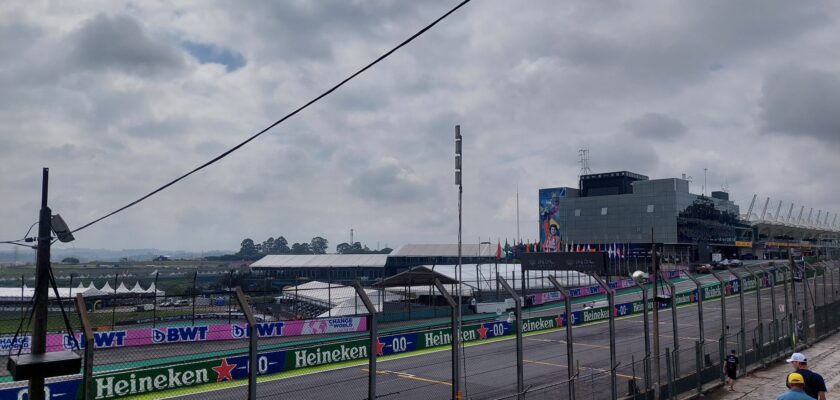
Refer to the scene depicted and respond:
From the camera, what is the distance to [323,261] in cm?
10369

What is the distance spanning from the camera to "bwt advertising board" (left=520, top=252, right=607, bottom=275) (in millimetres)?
45875

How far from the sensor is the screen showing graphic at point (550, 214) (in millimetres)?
146250

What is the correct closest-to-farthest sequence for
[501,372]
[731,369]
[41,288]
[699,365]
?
1. [41,288]
2. [699,365]
3. [731,369]
4. [501,372]

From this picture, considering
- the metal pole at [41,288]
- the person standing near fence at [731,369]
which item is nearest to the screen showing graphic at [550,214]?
the person standing near fence at [731,369]

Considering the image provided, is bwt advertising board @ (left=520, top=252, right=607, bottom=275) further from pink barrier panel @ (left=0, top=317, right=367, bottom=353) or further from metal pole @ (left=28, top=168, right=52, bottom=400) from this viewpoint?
metal pole @ (left=28, top=168, right=52, bottom=400)

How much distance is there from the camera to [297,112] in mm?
8578

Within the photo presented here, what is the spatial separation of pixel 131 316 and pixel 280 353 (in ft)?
135

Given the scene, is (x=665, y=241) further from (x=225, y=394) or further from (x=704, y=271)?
(x=225, y=394)

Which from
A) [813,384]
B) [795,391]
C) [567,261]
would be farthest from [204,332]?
[567,261]

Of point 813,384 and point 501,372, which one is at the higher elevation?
point 813,384

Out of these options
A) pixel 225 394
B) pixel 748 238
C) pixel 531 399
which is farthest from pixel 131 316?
pixel 748 238

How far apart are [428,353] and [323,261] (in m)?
79.3

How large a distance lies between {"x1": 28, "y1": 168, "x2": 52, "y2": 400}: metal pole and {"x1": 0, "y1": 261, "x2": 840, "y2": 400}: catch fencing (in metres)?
0.33

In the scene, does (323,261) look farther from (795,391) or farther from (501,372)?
(795,391)
